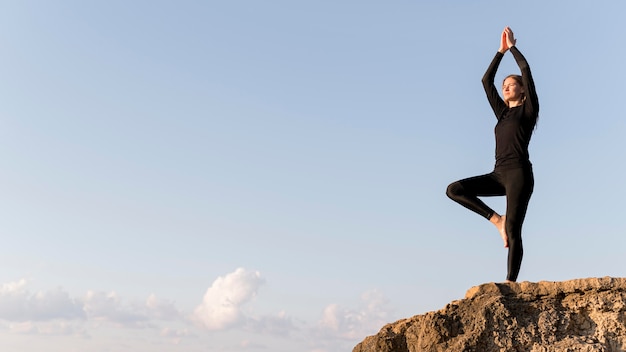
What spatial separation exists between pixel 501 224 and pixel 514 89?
1.63 m

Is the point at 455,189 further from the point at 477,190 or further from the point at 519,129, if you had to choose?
the point at 519,129

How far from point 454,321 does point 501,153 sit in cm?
216

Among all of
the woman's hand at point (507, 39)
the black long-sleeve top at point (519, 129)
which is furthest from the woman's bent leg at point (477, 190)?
the woman's hand at point (507, 39)

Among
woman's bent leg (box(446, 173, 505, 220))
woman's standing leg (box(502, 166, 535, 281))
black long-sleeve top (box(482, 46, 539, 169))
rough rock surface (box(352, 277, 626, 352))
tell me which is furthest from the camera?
woman's bent leg (box(446, 173, 505, 220))

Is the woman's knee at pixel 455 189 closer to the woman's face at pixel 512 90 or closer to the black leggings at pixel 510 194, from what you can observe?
the black leggings at pixel 510 194

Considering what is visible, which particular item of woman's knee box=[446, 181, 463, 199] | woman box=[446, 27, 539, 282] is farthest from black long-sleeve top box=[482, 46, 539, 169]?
woman's knee box=[446, 181, 463, 199]

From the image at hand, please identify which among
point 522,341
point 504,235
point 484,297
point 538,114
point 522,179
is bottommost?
point 522,341

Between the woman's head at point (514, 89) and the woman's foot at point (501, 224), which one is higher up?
the woman's head at point (514, 89)

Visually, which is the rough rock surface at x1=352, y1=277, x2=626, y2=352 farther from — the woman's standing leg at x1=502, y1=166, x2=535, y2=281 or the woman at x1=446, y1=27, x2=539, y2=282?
the woman at x1=446, y1=27, x2=539, y2=282

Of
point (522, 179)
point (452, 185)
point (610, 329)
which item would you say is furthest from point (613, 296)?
point (452, 185)

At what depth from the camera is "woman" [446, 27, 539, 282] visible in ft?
26.9

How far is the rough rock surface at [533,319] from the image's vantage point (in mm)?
7238

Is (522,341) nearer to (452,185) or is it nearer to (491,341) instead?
(491,341)

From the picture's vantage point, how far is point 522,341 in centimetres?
723
